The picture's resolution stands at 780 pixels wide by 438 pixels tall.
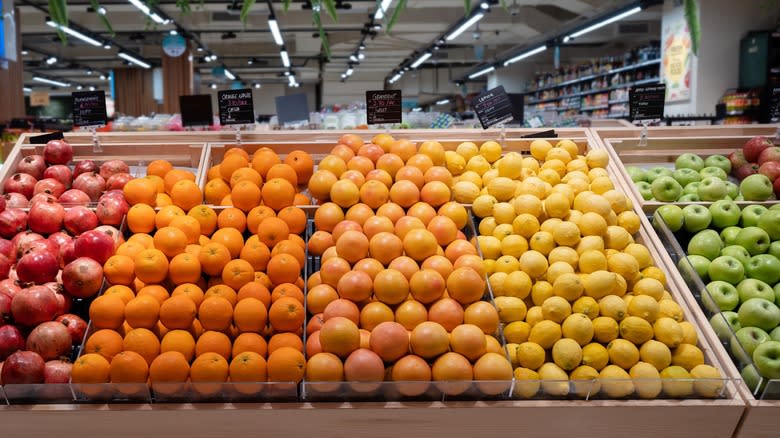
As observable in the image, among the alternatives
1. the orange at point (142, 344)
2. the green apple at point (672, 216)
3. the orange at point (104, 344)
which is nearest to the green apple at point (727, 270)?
the green apple at point (672, 216)

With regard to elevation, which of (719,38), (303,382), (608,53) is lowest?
(303,382)

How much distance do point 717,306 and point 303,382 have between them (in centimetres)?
151

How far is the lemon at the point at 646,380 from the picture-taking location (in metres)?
1.82

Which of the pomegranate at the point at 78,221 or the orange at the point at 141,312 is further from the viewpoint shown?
the pomegranate at the point at 78,221

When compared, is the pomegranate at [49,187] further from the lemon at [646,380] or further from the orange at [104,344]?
the lemon at [646,380]

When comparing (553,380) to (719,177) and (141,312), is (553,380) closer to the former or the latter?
(141,312)

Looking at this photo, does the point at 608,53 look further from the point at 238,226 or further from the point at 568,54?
the point at 238,226

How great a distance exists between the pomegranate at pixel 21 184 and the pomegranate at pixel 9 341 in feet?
3.28

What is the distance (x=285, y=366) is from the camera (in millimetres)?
1776

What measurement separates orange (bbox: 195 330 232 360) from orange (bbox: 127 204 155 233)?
65 cm

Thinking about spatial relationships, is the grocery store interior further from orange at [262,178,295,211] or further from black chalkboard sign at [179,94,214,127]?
black chalkboard sign at [179,94,214,127]

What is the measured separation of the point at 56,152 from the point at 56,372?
1.49 metres

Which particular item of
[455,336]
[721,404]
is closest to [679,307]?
[721,404]

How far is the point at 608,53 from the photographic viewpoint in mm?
18625
